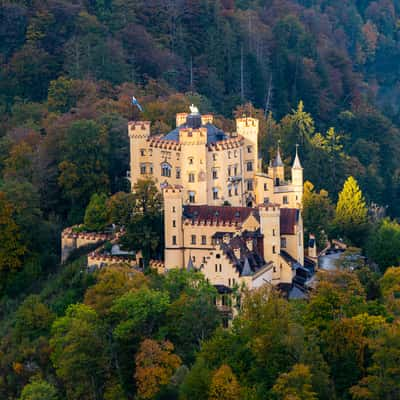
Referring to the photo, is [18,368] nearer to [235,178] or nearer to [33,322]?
[33,322]

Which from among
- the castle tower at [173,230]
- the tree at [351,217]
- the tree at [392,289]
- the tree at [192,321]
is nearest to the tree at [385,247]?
the tree at [351,217]

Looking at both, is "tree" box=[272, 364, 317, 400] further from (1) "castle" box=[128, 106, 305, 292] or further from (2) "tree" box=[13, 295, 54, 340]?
(2) "tree" box=[13, 295, 54, 340]

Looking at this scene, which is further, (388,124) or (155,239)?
(388,124)

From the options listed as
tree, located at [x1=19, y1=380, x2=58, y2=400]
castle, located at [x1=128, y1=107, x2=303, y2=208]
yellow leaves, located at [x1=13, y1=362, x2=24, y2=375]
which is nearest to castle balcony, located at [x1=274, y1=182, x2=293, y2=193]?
castle, located at [x1=128, y1=107, x2=303, y2=208]

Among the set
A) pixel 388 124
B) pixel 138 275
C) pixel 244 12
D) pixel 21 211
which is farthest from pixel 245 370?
pixel 244 12

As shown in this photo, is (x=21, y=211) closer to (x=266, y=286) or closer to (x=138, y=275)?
(x=138, y=275)

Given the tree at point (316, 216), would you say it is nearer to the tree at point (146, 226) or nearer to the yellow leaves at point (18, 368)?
the tree at point (146, 226)
